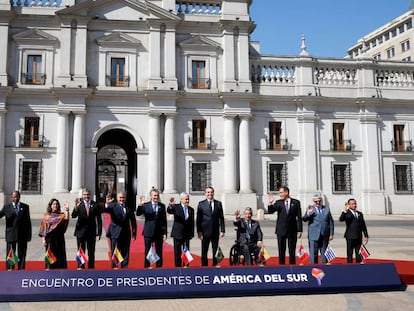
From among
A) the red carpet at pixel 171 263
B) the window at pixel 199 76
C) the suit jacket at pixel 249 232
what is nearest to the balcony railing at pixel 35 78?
the window at pixel 199 76

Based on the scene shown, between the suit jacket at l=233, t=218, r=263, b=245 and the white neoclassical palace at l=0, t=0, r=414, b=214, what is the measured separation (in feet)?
63.6

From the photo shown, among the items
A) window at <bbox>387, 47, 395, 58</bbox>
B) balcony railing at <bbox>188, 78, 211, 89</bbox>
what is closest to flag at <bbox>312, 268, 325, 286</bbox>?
balcony railing at <bbox>188, 78, 211, 89</bbox>

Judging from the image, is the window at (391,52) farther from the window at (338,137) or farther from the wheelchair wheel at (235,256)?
the wheelchair wheel at (235,256)

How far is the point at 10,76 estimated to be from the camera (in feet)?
98.7

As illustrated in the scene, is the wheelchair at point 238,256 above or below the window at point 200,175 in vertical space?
below

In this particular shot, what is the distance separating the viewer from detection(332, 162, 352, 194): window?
32.6 m

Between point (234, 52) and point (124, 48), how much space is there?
747cm

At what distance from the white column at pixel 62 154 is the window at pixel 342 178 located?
18036 millimetres

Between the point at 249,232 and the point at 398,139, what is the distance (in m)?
26.9

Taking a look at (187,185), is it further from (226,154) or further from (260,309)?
(260,309)

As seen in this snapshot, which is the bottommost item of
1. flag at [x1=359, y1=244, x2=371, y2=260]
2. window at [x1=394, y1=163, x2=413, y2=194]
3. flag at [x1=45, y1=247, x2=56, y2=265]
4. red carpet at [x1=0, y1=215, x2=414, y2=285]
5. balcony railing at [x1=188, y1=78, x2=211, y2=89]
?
red carpet at [x1=0, y1=215, x2=414, y2=285]

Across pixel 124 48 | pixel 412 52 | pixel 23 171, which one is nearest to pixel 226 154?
pixel 124 48

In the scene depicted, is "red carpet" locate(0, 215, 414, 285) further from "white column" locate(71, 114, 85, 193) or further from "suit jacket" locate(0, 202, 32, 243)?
"white column" locate(71, 114, 85, 193)

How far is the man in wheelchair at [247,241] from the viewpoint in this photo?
10.3 meters
